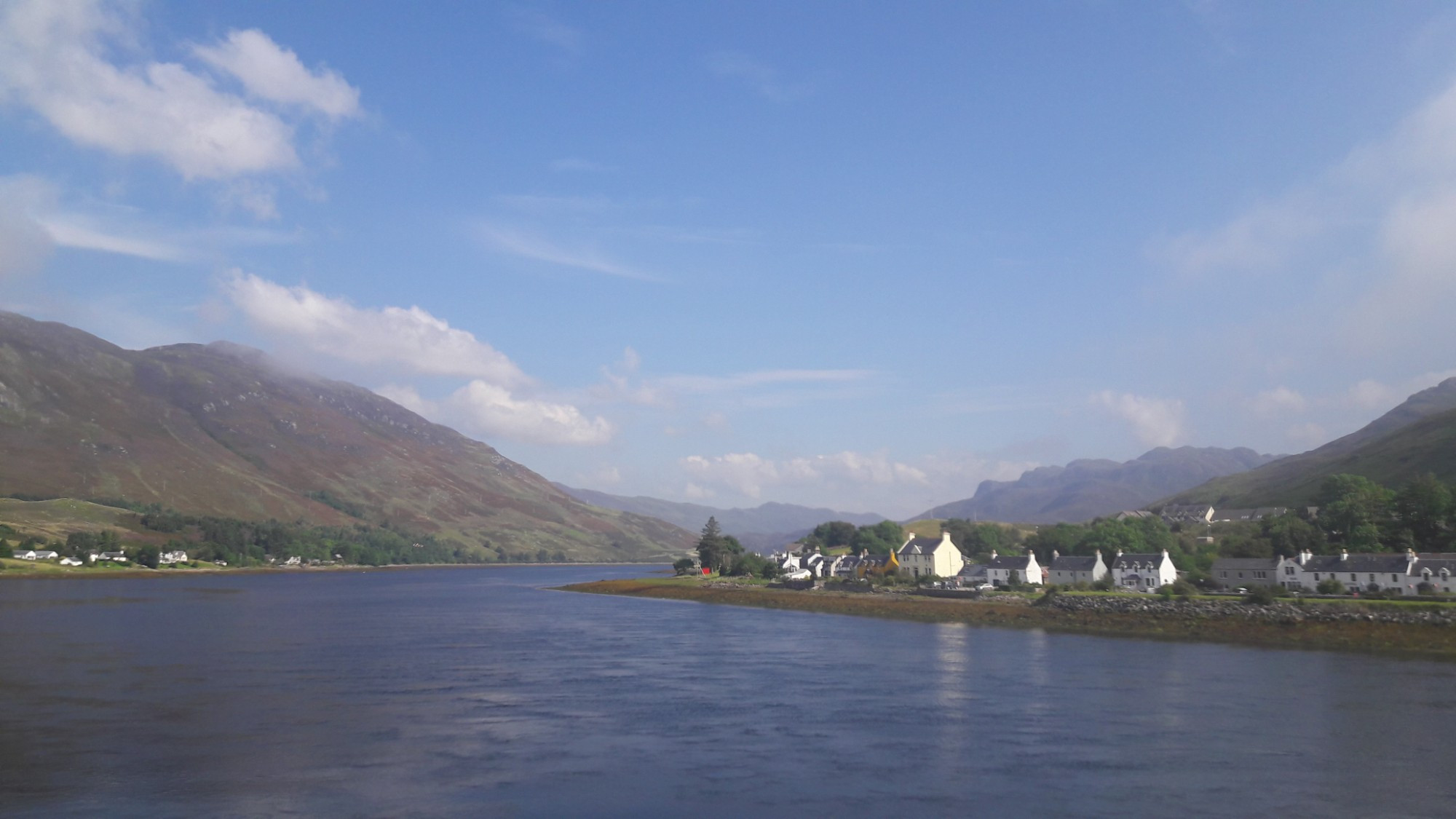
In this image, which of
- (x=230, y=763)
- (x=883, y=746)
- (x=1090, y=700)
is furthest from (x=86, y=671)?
(x=1090, y=700)

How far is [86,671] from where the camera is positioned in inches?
1753

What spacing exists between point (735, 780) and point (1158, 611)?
165 feet

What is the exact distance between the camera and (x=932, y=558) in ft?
358

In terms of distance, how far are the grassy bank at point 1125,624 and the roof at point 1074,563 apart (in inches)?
612

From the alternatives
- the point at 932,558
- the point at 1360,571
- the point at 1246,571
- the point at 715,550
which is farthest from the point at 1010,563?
the point at 715,550

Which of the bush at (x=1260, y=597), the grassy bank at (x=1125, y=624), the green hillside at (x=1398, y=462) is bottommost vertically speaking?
the grassy bank at (x=1125, y=624)

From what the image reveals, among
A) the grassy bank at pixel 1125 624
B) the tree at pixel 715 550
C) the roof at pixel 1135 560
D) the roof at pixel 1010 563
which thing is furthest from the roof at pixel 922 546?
the tree at pixel 715 550

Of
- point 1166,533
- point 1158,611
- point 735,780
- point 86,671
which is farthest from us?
point 1166,533

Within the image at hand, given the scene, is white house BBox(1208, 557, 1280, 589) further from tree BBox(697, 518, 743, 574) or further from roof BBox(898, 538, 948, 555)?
tree BBox(697, 518, 743, 574)

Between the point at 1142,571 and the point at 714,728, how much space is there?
6470 centimetres

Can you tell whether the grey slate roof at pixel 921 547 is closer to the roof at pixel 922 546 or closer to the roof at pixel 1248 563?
the roof at pixel 922 546

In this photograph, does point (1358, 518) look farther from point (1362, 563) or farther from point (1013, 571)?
point (1013, 571)

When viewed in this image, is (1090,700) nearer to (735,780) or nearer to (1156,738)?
(1156,738)

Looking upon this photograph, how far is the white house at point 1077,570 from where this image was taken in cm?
8762
